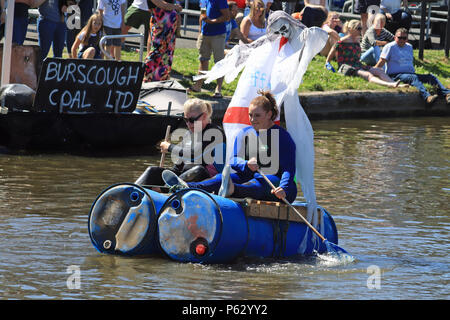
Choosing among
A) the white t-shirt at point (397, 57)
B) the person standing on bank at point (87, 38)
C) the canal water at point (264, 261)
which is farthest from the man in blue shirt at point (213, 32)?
the white t-shirt at point (397, 57)

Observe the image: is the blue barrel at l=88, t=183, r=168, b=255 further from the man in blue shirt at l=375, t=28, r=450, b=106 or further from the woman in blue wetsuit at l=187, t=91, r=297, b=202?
the man in blue shirt at l=375, t=28, r=450, b=106

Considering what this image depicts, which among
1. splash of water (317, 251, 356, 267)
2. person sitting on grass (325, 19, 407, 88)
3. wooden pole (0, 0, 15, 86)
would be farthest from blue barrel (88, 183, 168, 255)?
person sitting on grass (325, 19, 407, 88)

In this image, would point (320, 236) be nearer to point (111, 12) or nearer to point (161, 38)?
point (161, 38)

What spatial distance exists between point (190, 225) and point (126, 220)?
1.70 ft

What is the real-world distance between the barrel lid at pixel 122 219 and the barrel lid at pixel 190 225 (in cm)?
13

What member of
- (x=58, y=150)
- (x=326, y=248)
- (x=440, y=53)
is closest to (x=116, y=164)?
(x=58, y=150)

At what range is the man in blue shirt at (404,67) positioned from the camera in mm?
17250

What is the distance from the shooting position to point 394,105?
17.2 metres

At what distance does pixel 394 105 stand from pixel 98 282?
423 inches

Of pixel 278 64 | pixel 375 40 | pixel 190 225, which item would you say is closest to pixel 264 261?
pixel 190 225

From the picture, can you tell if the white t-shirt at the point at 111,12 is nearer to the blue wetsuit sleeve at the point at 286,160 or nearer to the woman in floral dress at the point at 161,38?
the woman in floral dress at the point at 161,38

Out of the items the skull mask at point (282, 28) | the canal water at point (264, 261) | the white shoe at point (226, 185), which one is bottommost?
the canal water at point (264, 261)

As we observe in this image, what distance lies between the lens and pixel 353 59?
17.7 meters

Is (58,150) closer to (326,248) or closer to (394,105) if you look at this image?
(326,248)
